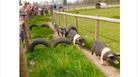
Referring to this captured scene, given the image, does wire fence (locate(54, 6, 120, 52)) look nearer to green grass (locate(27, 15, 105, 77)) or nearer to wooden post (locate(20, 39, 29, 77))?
green grass (locate(27, 15, 105, 77))

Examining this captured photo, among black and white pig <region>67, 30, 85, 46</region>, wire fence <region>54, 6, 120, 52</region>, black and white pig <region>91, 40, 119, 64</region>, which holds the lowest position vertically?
black and white pig <region>91, 40, 119, 64</region>

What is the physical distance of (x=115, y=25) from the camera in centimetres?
144

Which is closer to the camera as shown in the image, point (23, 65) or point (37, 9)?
point (23, 65)

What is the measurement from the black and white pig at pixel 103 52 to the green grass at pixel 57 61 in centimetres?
6

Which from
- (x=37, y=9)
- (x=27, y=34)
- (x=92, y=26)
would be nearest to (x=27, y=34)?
(x=27, y=34)

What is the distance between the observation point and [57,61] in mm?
1471

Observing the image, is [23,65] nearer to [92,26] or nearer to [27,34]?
[27,34]

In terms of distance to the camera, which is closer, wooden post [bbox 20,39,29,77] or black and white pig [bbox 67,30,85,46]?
wooden post [bbox 20,39,29,77]

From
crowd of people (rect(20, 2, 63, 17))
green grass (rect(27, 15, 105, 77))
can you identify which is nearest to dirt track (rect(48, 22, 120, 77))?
green grass (rect(27, 15, 105, 77))

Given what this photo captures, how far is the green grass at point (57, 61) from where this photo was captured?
144cm

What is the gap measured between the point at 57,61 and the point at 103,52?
217mm

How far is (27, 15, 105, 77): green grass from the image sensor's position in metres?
1.44

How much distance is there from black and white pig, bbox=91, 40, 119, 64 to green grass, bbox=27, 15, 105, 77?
0.19ft
